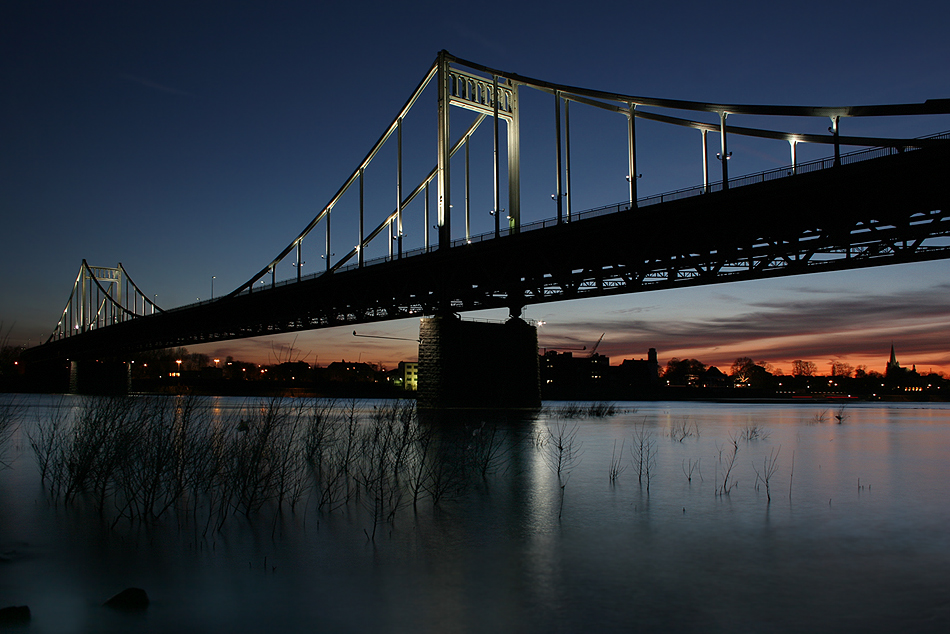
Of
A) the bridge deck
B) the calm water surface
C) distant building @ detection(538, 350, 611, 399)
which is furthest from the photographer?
distant building @ detection(538, 350, 611, 399)

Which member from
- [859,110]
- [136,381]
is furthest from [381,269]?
[136,381]

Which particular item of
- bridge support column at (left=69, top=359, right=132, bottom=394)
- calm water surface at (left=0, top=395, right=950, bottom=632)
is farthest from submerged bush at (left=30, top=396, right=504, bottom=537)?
bridge support column at (left=69, top=359, right=132, bottom=394)

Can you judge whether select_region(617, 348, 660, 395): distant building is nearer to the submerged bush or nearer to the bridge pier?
the bridge pier

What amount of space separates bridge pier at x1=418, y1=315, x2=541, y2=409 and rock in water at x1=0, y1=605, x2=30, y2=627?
33.1m

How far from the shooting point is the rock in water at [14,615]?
563 centimetres

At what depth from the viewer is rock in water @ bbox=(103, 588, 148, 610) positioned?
609 cm

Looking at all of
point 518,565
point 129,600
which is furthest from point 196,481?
point 518,565

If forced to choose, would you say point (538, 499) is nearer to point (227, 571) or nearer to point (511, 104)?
point (227, 571)

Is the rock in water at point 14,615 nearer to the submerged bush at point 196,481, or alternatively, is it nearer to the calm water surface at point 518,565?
the calm water surface at point 518,565

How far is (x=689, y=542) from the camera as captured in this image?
879cm

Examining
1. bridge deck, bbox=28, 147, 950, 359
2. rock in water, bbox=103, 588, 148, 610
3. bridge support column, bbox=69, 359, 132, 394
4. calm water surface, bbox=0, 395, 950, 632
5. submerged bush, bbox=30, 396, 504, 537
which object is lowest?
calm water surface, bbox=0, 395, 950, 632

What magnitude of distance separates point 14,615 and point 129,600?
2.74 ft

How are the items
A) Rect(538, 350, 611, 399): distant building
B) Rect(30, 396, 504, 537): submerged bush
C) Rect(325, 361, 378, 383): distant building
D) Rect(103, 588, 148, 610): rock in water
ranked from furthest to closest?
1. Rect(325, 361, 378, 383): distant building
2. Rect(538, 350, 611, 399): distant building
3. Rect(30, 396, 504, 537): submerged bush
4. Rect(103, 588, 148, 610): rock in water

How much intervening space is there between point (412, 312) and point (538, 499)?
115 feet
